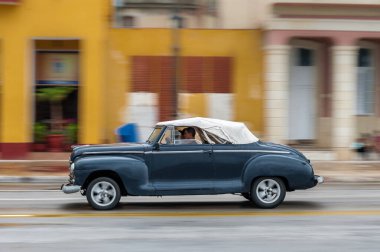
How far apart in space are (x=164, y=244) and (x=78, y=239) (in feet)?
3.88

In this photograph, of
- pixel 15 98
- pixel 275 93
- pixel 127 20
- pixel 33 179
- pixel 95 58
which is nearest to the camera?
pixel 33 179

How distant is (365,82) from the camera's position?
2345cm

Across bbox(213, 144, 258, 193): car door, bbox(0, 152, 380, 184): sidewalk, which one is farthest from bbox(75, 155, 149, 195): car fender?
bbox(0, 152, 380, 184): sidewalk

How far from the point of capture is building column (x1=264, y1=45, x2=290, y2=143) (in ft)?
69.1

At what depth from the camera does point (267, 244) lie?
26.6ft

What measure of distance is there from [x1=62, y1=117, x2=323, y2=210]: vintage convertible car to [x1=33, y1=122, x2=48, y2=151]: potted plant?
34.0 feet

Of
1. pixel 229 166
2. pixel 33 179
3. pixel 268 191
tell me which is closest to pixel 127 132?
pixel 33 179

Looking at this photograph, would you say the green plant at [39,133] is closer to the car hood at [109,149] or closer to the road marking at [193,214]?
the car hood at [109,149]

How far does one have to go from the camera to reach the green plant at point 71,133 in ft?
69.8

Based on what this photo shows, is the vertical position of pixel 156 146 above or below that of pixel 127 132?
above

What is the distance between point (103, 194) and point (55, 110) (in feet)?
37.0

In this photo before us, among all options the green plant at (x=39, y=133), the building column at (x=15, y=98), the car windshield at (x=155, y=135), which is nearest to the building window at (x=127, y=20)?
the building column at (x=15, y=98)

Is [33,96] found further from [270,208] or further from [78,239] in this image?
[78,239]

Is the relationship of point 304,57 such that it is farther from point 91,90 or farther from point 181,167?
point 181,167
